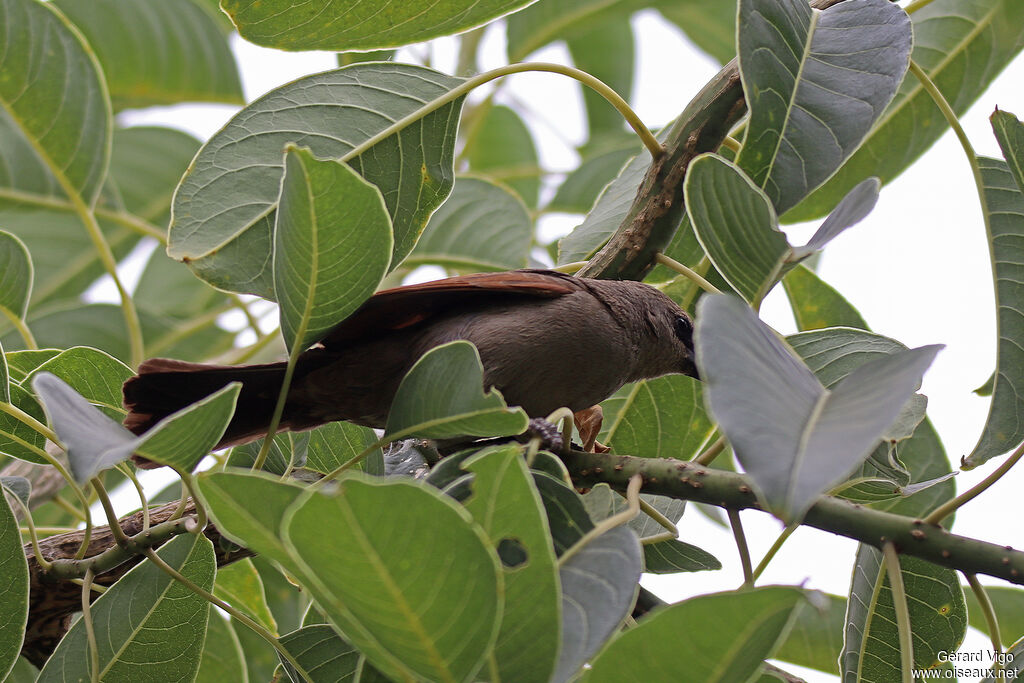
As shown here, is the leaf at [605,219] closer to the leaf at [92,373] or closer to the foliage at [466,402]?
the foliage at [466,402]

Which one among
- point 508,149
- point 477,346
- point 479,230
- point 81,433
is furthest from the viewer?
point 508,149

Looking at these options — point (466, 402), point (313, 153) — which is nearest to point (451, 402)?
point (466, 402)

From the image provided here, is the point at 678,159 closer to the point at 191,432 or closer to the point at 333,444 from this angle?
the point at 333,444

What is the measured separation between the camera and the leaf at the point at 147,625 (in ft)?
4.74

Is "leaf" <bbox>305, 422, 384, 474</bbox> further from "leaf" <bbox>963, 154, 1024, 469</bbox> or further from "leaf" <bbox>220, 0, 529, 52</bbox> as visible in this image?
"leaf" <bbox>963, 154, 1024, 469</bbox>

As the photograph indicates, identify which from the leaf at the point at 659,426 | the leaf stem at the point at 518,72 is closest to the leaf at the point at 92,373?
the leaf stem at the point at 518,72

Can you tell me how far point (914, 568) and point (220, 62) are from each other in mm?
Result: 2793

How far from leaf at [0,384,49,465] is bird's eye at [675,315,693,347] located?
127cm

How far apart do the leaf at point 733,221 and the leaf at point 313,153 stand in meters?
0.57

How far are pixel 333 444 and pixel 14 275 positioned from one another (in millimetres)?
879

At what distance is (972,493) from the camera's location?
1.20 m

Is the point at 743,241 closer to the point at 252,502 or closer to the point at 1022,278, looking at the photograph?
the point at 1022,278

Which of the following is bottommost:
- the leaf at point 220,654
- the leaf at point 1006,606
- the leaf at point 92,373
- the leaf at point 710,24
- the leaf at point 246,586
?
the leaf at point 220,654

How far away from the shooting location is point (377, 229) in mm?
1186
